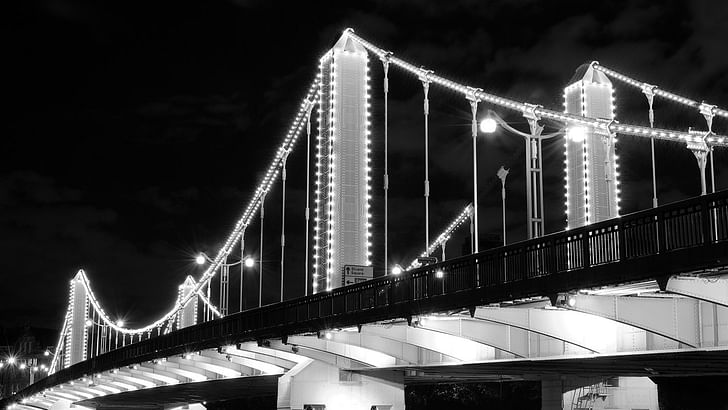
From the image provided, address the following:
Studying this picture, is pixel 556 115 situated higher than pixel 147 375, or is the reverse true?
pixel 556 115

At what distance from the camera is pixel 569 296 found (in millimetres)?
26578

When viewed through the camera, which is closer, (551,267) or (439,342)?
Answer: (551,267)

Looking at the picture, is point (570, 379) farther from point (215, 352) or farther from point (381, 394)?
point (215, 352)

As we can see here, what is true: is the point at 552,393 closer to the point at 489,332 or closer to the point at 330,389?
the point at 330,389

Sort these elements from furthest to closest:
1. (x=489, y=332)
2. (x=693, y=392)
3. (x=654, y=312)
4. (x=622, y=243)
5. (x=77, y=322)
→ (x=77, y=322), (x=693, y=392), (x=489, y=332), (x=654, y=312), (x=622, y=243)

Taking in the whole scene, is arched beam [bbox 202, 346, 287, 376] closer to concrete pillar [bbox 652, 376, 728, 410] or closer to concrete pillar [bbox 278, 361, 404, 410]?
concrete pillar [bbox 278, 361, 404, 410]

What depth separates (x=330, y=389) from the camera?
5106 centimetres

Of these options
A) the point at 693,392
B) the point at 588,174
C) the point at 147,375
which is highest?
the point at 588,174

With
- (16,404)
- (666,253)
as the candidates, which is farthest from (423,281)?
(16,404)

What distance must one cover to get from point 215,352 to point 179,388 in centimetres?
2361

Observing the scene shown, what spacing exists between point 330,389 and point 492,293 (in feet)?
79.4

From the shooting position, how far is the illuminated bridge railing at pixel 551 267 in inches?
856

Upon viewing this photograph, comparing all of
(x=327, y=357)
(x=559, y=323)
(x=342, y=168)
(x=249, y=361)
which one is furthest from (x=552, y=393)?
(x=559, y=323)

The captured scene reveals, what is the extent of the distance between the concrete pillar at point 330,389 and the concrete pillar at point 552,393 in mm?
12384
